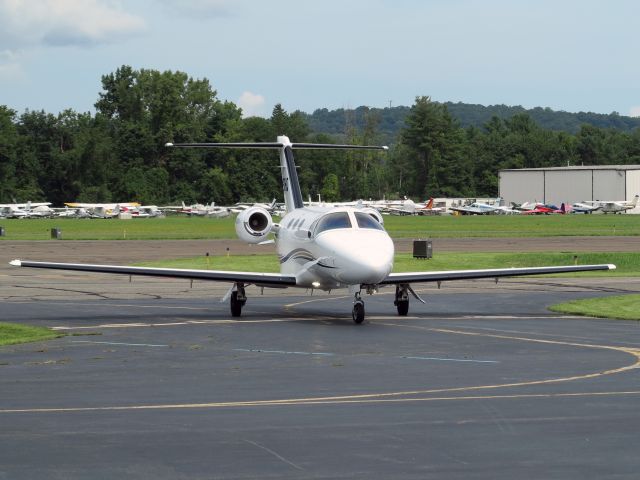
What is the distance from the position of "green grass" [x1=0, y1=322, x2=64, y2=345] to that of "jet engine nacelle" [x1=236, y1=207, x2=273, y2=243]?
23.2 feet

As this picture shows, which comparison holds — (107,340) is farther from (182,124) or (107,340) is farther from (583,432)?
(182,124)

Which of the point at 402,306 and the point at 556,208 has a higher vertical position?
the point at 556,208

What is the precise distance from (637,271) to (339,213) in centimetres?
2398

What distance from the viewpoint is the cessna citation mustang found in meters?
24.6

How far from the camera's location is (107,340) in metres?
22.1

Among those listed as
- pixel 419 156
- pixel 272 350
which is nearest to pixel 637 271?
pixel 272 350

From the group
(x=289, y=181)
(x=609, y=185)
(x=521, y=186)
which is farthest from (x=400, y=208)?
(x=289, y=181)

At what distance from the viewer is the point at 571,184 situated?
163 metres

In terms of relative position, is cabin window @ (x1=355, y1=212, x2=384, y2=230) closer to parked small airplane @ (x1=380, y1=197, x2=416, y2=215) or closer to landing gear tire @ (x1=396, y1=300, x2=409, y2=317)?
landing gear tire @ (x1=396, y1=300, x2=409, y2=317)

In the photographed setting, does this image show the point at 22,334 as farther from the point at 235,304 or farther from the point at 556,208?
the point at 556,208

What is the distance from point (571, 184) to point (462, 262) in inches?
4640

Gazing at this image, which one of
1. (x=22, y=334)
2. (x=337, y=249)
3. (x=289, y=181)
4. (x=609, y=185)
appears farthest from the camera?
(x=609, y=185)

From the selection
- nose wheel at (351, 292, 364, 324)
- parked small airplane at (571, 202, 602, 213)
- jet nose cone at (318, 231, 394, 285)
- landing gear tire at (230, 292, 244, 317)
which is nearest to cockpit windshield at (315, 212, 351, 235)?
jet nose cone at (318, 231, 394, 285)

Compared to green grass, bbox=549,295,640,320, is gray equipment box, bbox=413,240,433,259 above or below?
above
